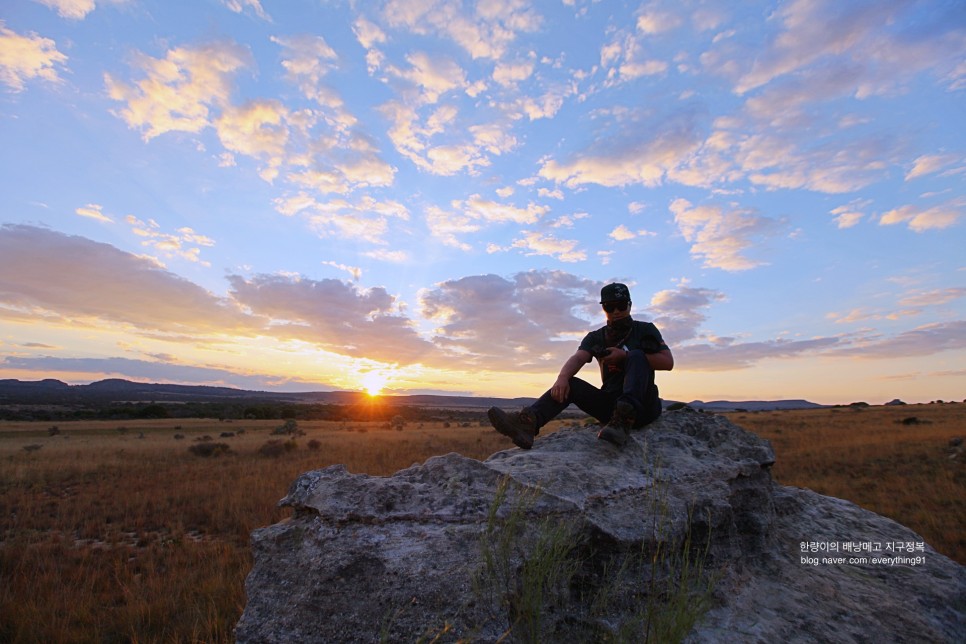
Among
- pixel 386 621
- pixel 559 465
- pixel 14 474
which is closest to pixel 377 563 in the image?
pixel 386 621

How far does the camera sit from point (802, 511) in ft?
15.1

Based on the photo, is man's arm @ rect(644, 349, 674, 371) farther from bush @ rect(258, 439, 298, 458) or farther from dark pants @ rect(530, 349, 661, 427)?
bush @ rect(258, 439, 298, 458)

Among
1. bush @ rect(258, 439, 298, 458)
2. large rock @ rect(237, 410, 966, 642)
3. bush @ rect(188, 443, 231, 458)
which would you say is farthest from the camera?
bush @ rect(258, 439, 298, 458)

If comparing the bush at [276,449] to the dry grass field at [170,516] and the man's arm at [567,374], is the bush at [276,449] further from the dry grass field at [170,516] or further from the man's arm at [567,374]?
the man's arm at [567,374]

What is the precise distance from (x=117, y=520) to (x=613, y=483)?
1003 centimetres

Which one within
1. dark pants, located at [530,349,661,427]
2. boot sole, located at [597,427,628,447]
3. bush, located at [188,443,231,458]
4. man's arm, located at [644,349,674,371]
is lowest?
bush, located at [188,443,231,458]

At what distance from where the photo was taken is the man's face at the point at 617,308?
4.75 meters

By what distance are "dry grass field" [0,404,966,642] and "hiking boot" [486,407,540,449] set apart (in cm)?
285

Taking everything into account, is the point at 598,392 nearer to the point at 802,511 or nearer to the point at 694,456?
the point at 694,456

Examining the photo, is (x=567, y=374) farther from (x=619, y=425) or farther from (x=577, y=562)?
(x=577, y=562)

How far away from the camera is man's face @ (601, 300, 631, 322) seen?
4750 mm

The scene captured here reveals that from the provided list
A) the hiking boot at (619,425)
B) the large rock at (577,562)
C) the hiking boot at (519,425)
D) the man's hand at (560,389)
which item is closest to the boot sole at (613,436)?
the hiking boot at (619,425)

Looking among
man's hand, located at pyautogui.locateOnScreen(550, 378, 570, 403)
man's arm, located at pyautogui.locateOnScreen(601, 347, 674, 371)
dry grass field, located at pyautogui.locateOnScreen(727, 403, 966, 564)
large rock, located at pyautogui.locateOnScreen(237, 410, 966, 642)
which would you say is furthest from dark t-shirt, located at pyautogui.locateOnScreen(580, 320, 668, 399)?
dry grass field, located at pyautogui.locateOnScreen(727, 403, 966, 564)

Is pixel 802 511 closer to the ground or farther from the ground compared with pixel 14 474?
farther from the ground
